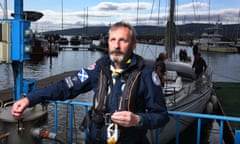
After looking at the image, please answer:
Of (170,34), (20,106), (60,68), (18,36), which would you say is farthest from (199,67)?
(60,68)

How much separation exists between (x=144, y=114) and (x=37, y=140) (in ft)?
4.38

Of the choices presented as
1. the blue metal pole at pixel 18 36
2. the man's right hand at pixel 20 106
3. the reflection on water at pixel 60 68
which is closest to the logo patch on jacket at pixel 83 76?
the man's right hand at pixel 20 106

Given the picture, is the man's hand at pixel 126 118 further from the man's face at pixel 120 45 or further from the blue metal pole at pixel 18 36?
the blue metal pole at pixel 18 36

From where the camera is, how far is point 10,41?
4664 millimetres

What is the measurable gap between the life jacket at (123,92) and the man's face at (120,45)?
0.12m

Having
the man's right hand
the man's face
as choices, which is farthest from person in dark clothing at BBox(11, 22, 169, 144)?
the man's right hand

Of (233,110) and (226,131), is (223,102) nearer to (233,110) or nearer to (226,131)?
(233,110)

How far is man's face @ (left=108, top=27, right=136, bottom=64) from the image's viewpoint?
2.31m

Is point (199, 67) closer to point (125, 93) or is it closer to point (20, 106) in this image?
point (125, 93)

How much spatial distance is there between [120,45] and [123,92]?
39cm

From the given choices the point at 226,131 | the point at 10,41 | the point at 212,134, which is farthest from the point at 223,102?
the point at 10,41

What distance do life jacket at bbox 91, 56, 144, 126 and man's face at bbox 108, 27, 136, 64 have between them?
0.40 feet

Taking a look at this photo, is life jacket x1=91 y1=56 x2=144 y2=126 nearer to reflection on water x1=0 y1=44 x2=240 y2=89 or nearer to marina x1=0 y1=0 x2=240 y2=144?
marina x1=0 y1=0 x2=240 y2=144

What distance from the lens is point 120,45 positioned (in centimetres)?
230
